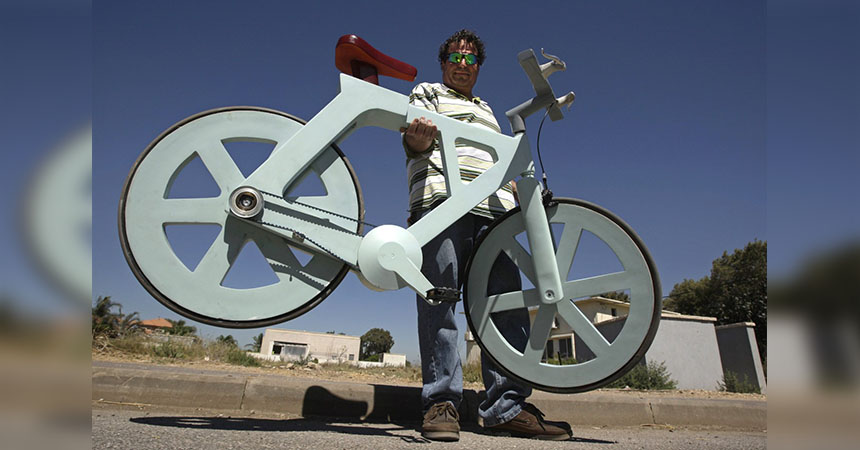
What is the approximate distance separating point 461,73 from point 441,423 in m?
1.97

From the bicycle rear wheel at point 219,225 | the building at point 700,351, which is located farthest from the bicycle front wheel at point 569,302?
the building at point 700,351

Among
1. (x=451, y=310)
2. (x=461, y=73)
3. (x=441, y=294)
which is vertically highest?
(x=461, y=73)

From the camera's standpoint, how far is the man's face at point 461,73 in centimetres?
283

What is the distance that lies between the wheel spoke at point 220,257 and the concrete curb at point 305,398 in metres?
1.15

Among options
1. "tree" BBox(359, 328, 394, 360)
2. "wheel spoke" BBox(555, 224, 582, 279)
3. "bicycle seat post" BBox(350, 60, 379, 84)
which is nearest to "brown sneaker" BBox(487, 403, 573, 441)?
"wheel spoke" BBox(555, 224, 582, 279)

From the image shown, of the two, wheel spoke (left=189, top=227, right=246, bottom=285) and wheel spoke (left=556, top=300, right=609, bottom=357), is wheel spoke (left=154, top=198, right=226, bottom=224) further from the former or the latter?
wheel spoke (left=556, top=300, right=609, bottom=357)

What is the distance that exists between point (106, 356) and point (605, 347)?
440 cm

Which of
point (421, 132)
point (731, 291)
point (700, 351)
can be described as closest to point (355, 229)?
point (421, 132)

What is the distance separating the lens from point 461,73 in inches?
112

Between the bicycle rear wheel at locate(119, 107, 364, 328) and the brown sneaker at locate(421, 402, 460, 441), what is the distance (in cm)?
76

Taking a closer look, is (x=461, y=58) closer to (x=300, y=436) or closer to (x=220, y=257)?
(x=220, y=257)

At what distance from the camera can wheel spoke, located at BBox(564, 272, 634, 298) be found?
2043 mm
